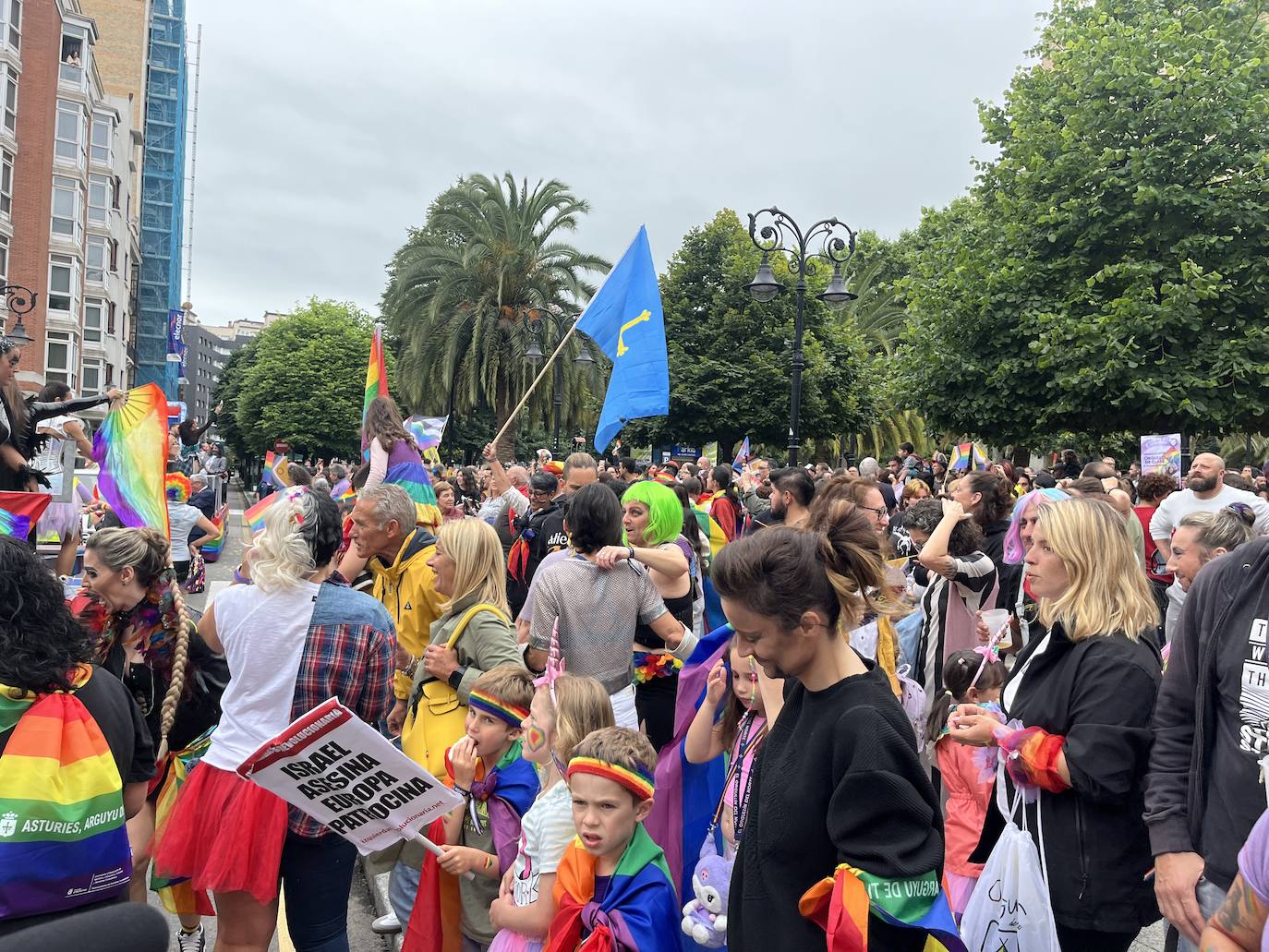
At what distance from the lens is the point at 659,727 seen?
16.0ft

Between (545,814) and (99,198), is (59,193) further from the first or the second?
(545,814)

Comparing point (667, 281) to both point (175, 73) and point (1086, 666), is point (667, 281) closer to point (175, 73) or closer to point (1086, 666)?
point (1086, 666)

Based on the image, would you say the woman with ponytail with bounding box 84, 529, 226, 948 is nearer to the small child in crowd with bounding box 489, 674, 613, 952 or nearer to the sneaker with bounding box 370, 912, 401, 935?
the sneaker with bounding box 370, 912, 401, 935

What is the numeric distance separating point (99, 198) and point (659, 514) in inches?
2070

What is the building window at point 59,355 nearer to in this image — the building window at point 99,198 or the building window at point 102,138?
the building window at point 99,198

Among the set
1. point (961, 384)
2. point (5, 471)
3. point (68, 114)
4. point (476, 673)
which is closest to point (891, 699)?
point (476, 673)

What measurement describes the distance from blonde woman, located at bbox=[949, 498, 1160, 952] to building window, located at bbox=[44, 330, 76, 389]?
153 feet

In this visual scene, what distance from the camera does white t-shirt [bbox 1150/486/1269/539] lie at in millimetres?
7418

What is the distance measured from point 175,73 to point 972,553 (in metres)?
78.9

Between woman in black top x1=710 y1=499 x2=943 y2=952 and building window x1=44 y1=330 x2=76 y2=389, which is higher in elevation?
building window x1=44 y1=330 x2=76 y2=389

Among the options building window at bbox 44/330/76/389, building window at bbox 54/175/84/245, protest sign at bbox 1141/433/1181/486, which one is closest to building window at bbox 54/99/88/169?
building window at bbox 54/175/84/245

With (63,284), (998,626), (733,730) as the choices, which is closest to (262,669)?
(733,730)

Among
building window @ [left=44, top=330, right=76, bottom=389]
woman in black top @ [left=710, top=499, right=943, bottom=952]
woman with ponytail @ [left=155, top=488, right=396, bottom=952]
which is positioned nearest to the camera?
woman in black top @ [left=710, top=499, right=943, bottom=952]

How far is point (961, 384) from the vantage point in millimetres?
22125
